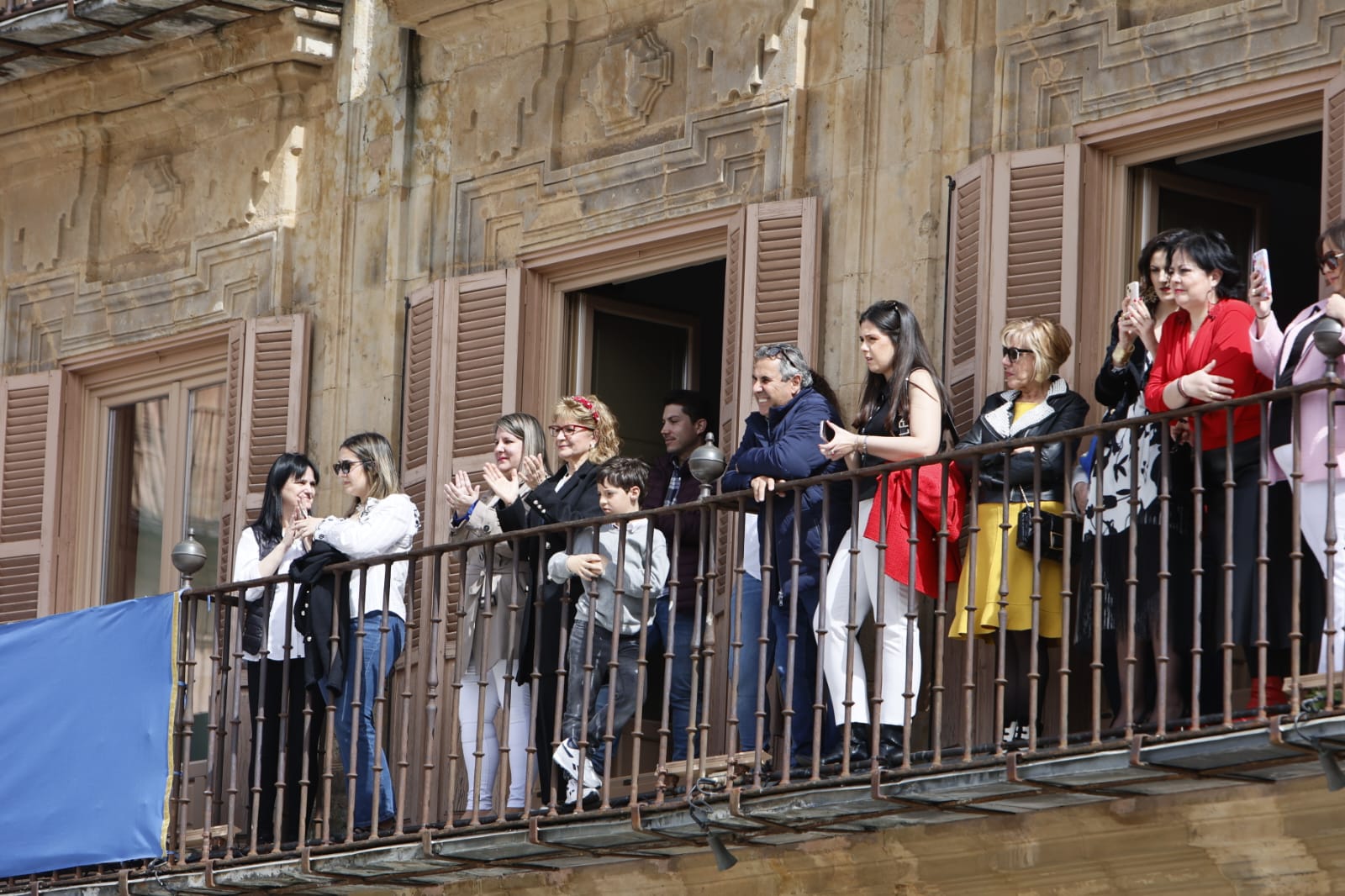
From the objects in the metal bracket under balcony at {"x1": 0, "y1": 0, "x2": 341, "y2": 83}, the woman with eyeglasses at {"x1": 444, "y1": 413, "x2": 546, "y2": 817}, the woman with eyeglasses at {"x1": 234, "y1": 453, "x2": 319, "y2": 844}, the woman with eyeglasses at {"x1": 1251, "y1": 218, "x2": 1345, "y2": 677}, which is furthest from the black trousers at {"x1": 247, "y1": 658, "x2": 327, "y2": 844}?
the woman with eyeglasses at {"x1": 1251, "y1": 218, "x2": 1345, "y2": 677}

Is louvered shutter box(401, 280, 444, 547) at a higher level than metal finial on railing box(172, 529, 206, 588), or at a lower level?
higher

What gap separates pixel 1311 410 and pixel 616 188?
177 inches

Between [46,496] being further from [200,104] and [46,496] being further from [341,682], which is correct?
[341,682]

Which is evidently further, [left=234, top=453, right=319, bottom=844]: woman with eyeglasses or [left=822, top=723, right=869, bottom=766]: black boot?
[left=234, top=453, right=319, bottom=844]: woman with eyeglasses

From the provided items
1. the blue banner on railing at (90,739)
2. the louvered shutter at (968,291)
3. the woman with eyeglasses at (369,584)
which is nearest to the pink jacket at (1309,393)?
the louvered shutter at (968,291)

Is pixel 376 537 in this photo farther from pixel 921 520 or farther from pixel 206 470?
pixel 206 470

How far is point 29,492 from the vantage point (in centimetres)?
1453

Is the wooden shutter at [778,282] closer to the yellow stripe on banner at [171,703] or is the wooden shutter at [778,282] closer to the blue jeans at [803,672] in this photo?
the blue jeans at [803,672]

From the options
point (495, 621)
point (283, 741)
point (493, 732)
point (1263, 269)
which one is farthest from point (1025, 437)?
point (283, 741)

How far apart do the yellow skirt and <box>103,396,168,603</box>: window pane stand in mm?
5914

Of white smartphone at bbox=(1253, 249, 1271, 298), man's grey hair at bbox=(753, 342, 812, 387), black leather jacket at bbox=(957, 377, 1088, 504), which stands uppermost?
white smartphone at bbox=(1253, 249, 1271, 298)

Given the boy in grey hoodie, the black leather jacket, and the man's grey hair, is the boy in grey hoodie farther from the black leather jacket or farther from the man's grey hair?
the black leather jacket

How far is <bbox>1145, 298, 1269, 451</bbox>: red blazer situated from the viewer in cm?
903

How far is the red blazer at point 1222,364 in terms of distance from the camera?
356 inches
